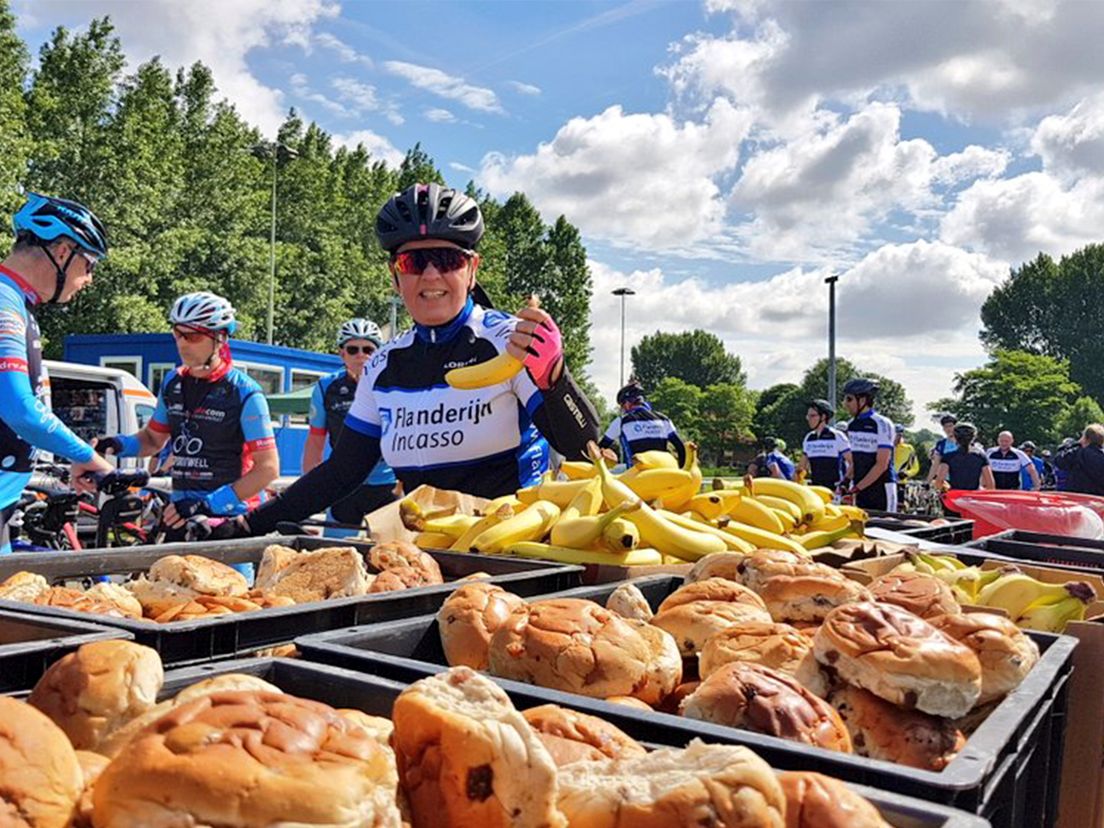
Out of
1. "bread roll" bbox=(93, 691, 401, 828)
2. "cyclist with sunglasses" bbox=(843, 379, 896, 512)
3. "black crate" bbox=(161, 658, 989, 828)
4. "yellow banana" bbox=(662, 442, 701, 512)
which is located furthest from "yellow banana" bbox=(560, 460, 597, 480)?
"cyclist with sunglasses" bbox=(843, 379, 896, 512)

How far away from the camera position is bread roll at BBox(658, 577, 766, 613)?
2.11 meters

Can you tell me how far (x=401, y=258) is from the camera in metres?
4.15

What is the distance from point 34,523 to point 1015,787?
810cm

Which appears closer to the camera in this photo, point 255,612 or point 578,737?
point 578,737

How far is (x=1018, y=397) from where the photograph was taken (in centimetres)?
5856

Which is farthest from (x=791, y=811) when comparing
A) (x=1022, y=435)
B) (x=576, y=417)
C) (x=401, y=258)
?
(x=1022, y=435)

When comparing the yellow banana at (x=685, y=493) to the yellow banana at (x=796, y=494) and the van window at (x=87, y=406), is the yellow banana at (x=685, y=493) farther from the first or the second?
the van window at (x=87, y=406)

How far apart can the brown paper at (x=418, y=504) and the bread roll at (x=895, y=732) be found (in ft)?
7.07

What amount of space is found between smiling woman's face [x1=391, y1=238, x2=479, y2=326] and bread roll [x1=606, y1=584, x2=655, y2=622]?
2163 mm

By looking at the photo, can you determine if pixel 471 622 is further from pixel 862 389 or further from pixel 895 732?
pixel 862 389

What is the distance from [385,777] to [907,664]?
98cm

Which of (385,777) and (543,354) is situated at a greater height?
(543,354)

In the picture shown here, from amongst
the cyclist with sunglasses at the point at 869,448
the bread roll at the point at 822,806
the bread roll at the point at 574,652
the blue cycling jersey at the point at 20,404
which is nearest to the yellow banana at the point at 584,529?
the bread roll at the point at 574,652

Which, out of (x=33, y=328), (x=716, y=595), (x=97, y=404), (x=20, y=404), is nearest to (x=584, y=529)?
(x=716, y=595)
